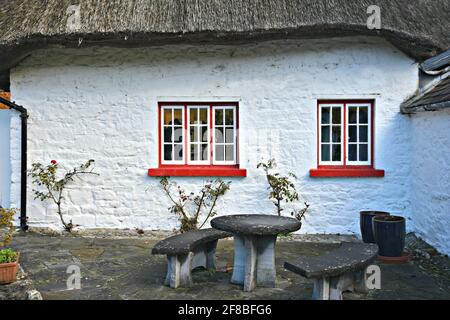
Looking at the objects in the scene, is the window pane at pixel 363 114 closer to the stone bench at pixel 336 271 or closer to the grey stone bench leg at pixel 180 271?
the stone bench at pixel 336 271

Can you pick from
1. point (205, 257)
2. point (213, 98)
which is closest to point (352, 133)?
point (213, 98)

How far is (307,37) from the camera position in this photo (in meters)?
7.27

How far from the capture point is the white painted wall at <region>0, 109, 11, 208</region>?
8117 millimetres

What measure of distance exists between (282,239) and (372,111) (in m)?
2.36

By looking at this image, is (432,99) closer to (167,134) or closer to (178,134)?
(178,134)

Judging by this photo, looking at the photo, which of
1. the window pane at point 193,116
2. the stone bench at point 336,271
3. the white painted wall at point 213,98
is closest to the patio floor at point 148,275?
the stone bench at point 336,271

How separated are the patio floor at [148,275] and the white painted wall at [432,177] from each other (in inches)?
20.1

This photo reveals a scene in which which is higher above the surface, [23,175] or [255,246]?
[23,175]

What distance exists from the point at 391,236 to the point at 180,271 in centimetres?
268

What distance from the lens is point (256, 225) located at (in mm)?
4719

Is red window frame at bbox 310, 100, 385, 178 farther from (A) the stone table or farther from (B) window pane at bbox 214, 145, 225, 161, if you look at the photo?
(A) the stone table

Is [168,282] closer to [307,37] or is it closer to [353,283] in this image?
[353,283]

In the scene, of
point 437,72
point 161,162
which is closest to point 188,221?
point 161,162

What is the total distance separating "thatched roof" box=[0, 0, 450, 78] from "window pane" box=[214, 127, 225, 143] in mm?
1333
